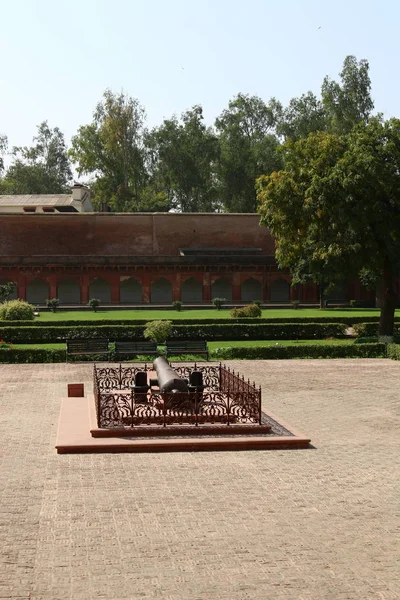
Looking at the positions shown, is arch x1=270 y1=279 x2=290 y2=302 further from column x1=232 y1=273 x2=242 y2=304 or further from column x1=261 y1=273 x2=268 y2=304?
column x1=232 y1=273 x2=242 y2=304

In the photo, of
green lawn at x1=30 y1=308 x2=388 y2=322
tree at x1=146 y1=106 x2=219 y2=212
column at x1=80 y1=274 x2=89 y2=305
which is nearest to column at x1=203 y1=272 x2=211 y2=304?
green lawn at x1=30 y1=308 x2=388 y2=322

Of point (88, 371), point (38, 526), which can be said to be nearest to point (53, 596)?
point (38, 526)

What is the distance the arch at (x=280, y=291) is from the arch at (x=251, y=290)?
808 mm

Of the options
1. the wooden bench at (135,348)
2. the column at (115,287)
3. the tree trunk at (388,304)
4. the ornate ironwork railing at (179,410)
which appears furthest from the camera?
the column at (115,287)

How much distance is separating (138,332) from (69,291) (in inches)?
989

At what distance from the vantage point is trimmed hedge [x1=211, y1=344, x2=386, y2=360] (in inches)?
981

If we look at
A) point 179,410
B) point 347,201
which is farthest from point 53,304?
point 179,410

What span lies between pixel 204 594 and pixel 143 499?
287 centimetres

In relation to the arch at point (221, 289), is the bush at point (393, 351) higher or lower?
lower

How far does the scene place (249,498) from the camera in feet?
33.0

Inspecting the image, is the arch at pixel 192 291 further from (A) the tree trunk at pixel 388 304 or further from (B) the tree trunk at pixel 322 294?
(A) the tree trunk at pixel 388 304

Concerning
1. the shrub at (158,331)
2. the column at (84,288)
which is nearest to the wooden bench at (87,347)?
the shrub at (158,331)

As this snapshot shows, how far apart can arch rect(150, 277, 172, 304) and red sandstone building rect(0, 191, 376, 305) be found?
6cm

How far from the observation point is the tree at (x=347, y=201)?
27531 mm
